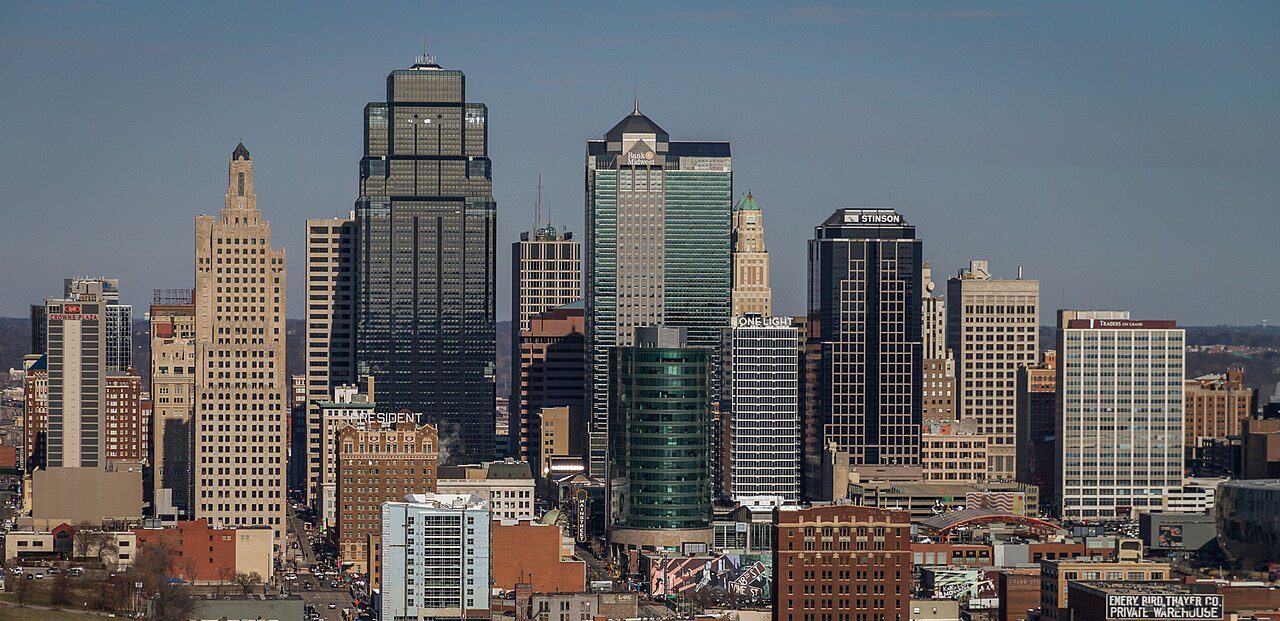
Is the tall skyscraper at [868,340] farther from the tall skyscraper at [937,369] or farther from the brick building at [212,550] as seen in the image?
the brick building at [212,550]

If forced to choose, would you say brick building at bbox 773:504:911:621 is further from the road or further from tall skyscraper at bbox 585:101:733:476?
tall skyscraper at bbox 585:101:733:476

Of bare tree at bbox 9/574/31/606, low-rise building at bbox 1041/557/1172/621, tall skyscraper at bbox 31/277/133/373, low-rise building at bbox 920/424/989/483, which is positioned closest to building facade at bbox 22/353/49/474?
tall skyscraper at bbox 31/277/133/373

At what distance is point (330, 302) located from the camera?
18488 centimetres

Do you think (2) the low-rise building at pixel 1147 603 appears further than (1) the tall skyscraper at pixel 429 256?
No

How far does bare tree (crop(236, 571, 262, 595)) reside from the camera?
123 m

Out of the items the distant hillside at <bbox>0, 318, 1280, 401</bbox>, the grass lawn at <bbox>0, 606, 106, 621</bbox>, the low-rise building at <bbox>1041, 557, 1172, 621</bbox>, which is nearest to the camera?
the grass lawn at <bbox>0, 606, 106, 621</bbox>

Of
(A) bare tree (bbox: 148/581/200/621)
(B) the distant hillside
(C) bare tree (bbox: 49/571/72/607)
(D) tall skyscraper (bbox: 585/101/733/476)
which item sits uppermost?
(D) tall skyscraper (bbox: 585/101/733/476)

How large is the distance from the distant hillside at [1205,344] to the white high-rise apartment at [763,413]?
2162cm

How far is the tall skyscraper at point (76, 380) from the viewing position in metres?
144

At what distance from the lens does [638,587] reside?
134 m

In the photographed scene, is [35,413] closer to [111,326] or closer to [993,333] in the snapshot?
[111,326]

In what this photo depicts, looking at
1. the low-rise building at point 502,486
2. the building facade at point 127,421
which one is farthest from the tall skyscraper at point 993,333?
the building facade at point 127,421

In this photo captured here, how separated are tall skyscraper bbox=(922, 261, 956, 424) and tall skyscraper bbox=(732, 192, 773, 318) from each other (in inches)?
415

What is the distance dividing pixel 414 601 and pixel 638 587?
73.5 ft
